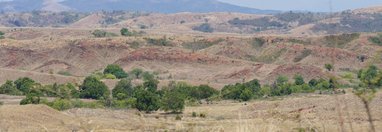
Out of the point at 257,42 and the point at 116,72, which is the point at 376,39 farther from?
the point at 116,72

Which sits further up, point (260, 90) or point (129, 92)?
point (129, 92)

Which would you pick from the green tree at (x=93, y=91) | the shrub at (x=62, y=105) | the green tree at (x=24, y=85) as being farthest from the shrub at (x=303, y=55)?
the shrub at (x=62, y=105)

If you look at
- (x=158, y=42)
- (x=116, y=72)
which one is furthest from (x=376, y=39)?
(x=116, y=72)

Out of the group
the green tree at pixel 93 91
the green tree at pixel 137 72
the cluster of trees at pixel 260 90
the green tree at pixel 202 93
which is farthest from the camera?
the green tree at pixel 137 72

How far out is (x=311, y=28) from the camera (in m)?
197

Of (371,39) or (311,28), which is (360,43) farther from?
(311,28)

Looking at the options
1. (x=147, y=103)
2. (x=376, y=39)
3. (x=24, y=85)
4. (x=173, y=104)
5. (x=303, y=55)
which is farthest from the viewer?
(x=376, y=39)

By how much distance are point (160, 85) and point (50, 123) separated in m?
42.1

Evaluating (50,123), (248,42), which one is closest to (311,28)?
(248,42)

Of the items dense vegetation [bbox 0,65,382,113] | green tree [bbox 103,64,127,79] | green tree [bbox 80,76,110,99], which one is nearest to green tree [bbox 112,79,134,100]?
dense vegetation [bbox 0,65,382,113]

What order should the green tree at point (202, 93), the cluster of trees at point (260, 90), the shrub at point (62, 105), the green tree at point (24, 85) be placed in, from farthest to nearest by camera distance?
the green tree at point (24, 85), the green tree at point (202, 93), the cluster of trees at point (260, 90), the shrub at point (62, 105)

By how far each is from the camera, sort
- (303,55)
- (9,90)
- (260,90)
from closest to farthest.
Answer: (9,90), (260,90), (303,55)

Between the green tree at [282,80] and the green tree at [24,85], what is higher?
the green tree at [24,85]

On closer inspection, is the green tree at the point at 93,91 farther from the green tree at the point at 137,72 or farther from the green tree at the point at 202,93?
the green tree at the point at 137,72
